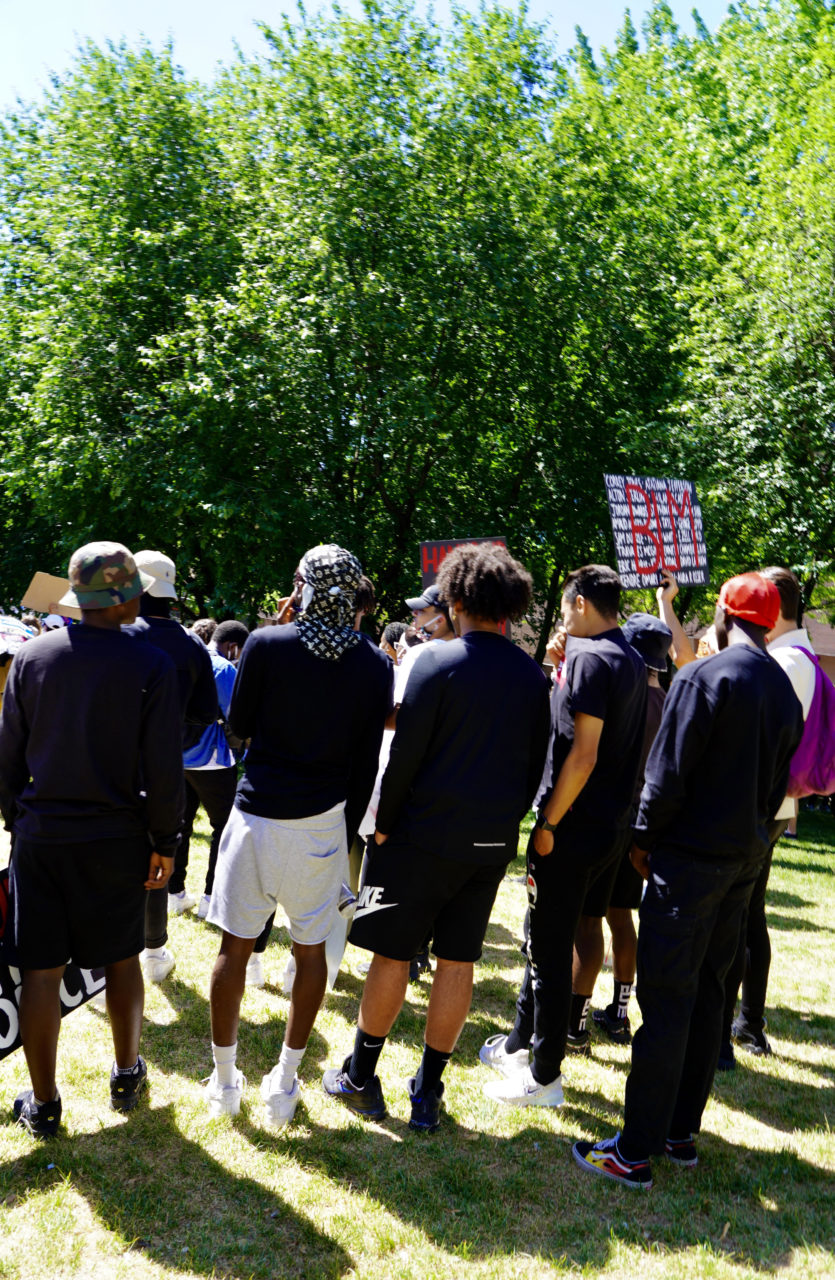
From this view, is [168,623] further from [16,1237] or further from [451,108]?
[451,108]

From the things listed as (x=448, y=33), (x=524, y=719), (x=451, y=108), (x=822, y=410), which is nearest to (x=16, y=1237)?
(x=524, y=719)

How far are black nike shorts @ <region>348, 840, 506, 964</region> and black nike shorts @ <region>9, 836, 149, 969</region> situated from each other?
88 cm

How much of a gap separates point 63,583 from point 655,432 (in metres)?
13.0

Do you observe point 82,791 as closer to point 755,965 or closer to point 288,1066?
point 288,1066

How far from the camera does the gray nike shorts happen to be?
3600 millimetres

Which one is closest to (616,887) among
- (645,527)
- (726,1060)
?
(726,1060)

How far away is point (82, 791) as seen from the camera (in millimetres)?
3381

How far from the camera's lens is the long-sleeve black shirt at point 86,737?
11.1ft

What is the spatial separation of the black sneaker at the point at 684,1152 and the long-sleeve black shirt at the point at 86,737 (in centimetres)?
230

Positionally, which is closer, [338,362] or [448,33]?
[338,362]

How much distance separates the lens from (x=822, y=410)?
48.7ft

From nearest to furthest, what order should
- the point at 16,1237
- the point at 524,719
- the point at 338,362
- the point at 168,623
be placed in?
the point at 16,1237 → the point at 524,719 → the point at 168,623 → the point at 338,362

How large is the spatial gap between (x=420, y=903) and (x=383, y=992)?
1.32 feet

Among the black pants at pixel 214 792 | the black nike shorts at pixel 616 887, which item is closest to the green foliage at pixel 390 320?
the black pants at pixel 214 792
